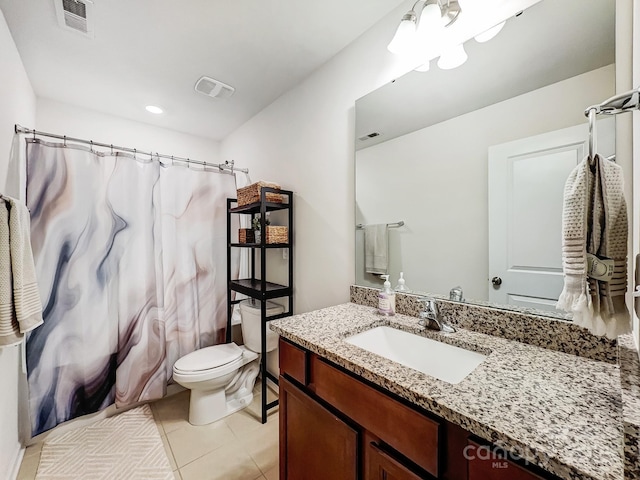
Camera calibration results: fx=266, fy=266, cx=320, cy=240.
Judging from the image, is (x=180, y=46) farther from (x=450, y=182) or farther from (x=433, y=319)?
(x=433, y=319)

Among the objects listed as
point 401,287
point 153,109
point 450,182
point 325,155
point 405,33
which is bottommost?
point 401,287

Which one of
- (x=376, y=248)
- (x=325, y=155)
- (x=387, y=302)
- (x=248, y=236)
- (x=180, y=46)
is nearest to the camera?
(x=387, y=302)

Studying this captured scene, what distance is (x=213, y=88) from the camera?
2.01 meters

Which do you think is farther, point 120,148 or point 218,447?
point 120,148

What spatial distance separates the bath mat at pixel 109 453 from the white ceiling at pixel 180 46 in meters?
2.41

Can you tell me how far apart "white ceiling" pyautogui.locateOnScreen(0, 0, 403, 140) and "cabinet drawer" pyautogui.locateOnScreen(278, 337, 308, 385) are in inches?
64.1

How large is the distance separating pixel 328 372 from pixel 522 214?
90 centimetres

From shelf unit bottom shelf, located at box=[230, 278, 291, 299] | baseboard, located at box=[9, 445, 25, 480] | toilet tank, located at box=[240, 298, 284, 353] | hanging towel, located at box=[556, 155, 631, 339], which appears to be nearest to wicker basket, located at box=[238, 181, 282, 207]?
shelf unit bottom shelf, located at box=[230, 278, 291, 299]

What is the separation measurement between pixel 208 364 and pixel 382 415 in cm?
149

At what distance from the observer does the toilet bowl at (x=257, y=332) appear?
205 centimetres

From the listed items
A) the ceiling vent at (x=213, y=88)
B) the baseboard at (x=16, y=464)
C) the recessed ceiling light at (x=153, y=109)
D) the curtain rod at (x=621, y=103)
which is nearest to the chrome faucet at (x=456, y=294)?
the curtain rod at (x=621, y=103)

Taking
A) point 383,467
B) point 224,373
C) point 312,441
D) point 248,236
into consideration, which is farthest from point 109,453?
point 383,467

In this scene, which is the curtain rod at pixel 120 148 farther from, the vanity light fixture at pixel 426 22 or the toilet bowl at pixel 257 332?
the vanity light fixture at pixel 426 22

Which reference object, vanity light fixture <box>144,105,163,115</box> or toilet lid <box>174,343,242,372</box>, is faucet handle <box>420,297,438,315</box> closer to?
toilet lid <box>174,343,242,372</box>
